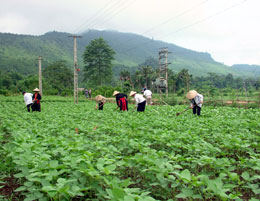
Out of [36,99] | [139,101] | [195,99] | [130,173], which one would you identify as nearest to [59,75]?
[36,99]

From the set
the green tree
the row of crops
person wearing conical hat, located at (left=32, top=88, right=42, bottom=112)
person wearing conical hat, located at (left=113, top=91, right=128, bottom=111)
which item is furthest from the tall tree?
the row of crops

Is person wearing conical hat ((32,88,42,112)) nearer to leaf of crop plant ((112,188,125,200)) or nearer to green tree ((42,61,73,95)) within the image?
leaf of crop plant ((112,188,125,200))

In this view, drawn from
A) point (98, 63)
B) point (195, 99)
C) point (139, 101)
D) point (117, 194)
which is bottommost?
point (117, 194)

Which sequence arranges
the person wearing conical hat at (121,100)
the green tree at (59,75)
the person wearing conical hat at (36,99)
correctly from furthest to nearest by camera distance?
the green tree at (59,75) → the person wearing conical hat at (36,99) → the person wearing conical hat at (121,100)

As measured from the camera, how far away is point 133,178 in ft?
12.5

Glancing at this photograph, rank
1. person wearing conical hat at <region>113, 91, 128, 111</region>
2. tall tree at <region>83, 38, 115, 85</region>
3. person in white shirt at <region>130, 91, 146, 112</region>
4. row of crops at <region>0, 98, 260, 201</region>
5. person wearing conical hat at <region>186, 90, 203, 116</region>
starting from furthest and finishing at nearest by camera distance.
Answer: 1. tall tree at <region>83, 38, 115, 85</region>
2. person wearing conical hat at <region>113, 91, 128, 111</region>
3. person in white shirt at <region>130, 91, 146, 112</region>
4. person wearing conical hat at <region>186, 90, 203, 116</region>
5. row of crops at <region>0, 98, 260, 201</region>

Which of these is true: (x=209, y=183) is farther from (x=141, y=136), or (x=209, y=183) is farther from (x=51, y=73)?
(x=51, y=73)

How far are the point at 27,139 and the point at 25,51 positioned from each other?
121083mm

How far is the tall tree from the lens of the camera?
57.8 meters

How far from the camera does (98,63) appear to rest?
5916 cm

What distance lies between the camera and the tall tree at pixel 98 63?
5778 cm

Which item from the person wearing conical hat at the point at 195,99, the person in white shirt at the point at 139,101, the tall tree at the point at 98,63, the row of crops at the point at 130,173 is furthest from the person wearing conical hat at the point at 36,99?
the tall tree at the point at 98,63

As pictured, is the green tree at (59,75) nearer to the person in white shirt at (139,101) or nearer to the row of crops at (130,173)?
the person in white shirt at (139,101)

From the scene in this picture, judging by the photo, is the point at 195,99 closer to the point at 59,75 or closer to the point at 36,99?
the point at 36,99
